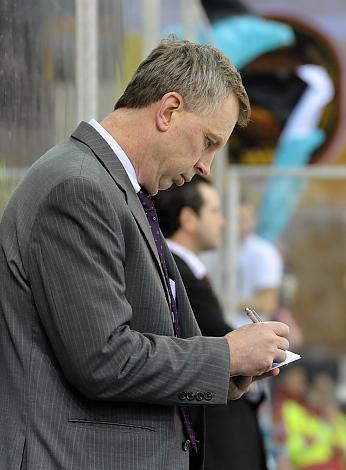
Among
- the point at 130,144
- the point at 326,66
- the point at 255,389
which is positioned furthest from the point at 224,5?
the point at 130,144

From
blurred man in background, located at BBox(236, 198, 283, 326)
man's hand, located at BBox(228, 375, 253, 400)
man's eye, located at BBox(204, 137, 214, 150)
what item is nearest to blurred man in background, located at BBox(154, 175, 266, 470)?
man's hand, located at BBox(228, 375, 253, 400)

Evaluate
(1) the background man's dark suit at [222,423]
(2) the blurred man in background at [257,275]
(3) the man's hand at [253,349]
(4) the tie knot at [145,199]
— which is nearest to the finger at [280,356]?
(3) the man's hand at [253,349]

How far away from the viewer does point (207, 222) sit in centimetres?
388

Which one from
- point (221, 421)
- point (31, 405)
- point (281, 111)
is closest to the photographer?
point (31, 405)

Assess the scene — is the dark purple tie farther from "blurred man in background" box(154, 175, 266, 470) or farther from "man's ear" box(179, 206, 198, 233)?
"man's ear" box(179, 206, 198, 233)

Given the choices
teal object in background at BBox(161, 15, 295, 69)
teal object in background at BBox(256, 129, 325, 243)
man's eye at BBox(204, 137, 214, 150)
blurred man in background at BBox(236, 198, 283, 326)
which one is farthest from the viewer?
teal object in background at BBox(161, 15, 295, 69)

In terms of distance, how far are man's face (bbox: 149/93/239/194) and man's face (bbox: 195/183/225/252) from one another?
1787 mm

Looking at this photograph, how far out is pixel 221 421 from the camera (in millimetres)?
3432

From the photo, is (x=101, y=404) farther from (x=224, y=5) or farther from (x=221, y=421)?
(x=224, y=5)

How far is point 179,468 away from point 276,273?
5.61 meters

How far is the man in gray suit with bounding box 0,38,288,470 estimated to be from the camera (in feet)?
5.79

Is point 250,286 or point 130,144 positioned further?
point 250,286

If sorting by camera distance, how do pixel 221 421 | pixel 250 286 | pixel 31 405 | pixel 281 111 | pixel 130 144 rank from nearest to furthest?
pixel 31 405 → pixel 130 144 → pixel 221 421 → pixel 250 286 → pixel 281 111

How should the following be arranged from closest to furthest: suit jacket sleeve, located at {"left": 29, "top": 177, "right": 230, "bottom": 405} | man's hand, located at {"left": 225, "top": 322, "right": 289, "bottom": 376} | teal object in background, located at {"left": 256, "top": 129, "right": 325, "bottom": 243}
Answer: suit jacket sleeve, located at {"left": 29, "top": 177, "right": 230, "bottom": 405} < man's hand, located at {"left": 225, "top": 322, "right": 289, "bottom": 376} < teal object in background, located at {"left": 256, "top": 129, "right": 325, "bottom": 243}
